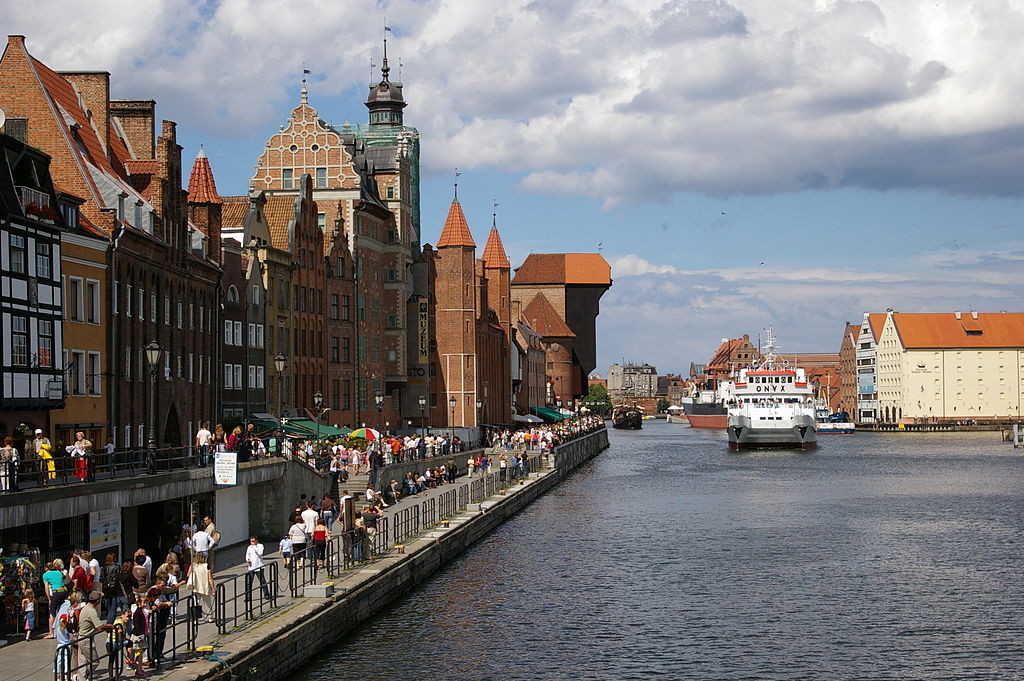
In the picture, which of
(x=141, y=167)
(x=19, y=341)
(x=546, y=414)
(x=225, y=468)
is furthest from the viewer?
(x=546, y=414)

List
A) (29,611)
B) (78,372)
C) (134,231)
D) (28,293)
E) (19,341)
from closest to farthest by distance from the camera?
(29,611), (19,341), (28,293), (78,372), (134,231)

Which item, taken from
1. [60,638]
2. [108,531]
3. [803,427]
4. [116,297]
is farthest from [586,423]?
[60,638]

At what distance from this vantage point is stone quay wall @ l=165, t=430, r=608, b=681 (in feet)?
77.7

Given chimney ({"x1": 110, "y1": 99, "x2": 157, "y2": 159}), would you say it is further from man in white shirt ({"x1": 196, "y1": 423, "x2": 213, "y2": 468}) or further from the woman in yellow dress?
the woman in yellow dress

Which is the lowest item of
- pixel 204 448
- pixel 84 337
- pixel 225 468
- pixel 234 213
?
pixel 225 468

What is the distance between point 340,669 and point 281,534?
1624 cm

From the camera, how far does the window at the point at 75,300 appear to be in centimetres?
3916

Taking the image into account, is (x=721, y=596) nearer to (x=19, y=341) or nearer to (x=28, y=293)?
(x=19, y=341)

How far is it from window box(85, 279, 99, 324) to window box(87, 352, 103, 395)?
110 cm

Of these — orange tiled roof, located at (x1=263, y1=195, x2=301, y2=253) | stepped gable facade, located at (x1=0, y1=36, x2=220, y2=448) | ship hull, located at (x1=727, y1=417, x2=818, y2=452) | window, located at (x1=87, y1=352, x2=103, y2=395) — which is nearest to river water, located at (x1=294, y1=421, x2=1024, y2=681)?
window, located at (x1=87, y1=352, x2=103, y2=395)

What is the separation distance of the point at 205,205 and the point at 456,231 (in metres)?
56.8

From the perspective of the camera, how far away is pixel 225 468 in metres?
37.5

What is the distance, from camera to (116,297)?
139ft

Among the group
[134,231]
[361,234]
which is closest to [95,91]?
[134,231]
